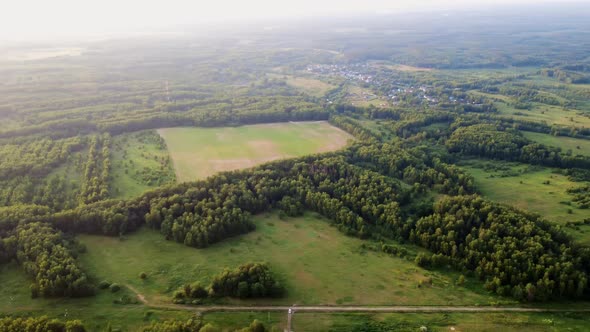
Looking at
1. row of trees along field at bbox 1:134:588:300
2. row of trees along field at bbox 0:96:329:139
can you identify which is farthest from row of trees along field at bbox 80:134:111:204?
row of trees along field at bbox 0:96:329:139

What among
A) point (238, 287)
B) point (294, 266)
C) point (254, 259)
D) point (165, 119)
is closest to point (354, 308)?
point (294, 266)

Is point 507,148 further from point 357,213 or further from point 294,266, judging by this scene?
point 294,266

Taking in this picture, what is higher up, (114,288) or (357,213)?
(357,213)

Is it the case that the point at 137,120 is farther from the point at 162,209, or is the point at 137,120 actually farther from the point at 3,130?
the point at 162,209

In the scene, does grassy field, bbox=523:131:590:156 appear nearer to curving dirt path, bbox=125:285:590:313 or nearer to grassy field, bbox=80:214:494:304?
curving dirt path, bbox=125:285:590:313

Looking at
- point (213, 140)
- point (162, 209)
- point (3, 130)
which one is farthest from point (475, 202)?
point (3, 130)

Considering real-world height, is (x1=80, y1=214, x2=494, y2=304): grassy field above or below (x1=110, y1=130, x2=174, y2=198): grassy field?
below
